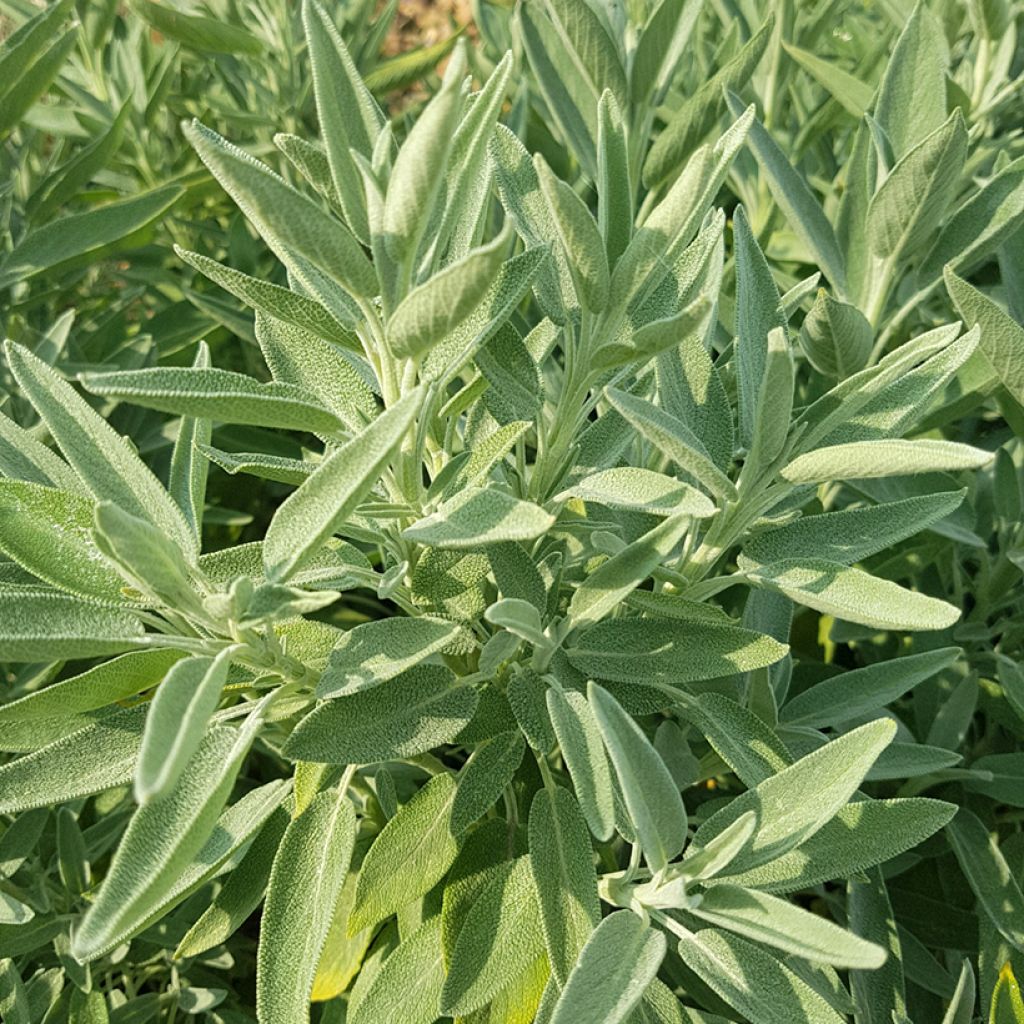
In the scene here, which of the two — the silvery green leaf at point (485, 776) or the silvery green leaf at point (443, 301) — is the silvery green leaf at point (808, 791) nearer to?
the silvery green leaf at point (485, 776)

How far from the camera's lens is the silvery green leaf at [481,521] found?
0.59 metres

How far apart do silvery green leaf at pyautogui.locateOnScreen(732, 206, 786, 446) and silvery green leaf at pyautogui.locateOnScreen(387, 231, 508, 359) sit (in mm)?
284

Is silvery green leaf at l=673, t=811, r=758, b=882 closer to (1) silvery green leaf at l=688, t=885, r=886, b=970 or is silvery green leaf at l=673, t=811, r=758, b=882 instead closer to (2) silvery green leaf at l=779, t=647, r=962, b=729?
(1) silvery green leaf at l=688, t=885, r=886, b=970

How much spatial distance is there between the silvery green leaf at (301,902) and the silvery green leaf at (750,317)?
1.41 feet

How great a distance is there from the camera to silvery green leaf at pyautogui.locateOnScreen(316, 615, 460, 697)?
2.15ft

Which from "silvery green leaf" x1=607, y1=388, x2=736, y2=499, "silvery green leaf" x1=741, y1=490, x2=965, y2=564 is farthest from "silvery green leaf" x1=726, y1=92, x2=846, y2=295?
"silvery green leaf" x1=607, y1=388, x2=736, y2=499

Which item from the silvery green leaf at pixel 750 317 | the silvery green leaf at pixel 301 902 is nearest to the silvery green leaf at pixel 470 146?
the silvery green leaf at pixel 750 317

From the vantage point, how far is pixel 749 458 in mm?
739

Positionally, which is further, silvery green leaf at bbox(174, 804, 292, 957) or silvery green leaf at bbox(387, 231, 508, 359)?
silvery green leaf at bbox(174, 804, 292, 957)

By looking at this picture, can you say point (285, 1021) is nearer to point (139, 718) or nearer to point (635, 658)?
point (139, 718)

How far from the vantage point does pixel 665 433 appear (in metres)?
0.66

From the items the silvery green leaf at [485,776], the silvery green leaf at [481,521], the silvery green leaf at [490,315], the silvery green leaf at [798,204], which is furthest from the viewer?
the silvery green leaf at [798,204]

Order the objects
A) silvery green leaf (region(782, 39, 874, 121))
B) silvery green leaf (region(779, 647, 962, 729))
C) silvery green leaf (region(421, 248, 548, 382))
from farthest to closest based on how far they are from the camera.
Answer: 1. silvery green leaf (region(782, 39, 874, 121))
2. silvery green leaf (region(779, 647, 962, 729))
3. silvery green leaf (region(421, 248, 548, 382))

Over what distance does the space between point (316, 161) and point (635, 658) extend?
0.42m
